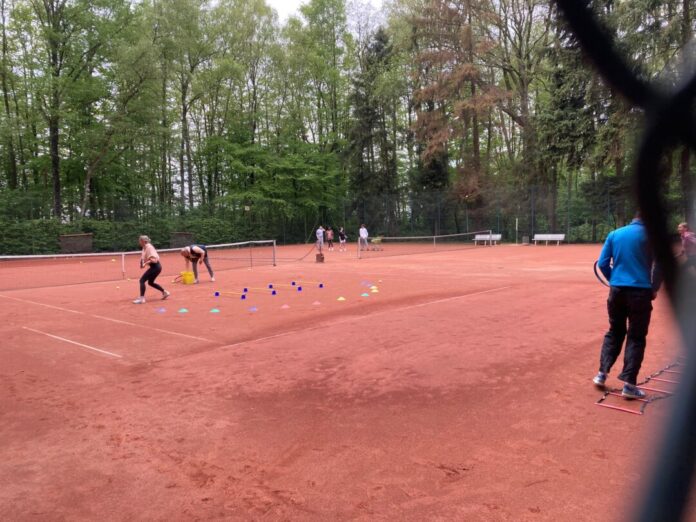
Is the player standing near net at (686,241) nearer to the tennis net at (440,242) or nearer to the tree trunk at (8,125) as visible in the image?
the tennis net at (440,242)

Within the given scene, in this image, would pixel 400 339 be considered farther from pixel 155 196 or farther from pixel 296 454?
pixel 155 196

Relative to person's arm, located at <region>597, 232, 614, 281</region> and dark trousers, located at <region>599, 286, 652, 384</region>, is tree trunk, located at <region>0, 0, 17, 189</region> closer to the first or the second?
person's arm, located at <region>597, 232, 614, 281</region>

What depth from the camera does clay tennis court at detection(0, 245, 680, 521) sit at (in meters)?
3.38

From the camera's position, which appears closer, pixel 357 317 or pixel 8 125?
pixel 357 317

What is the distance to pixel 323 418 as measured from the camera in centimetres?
477

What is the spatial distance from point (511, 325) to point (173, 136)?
3758 centimetres

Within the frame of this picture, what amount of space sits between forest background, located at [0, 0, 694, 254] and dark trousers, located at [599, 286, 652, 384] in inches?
903

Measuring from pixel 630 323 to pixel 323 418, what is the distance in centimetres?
312

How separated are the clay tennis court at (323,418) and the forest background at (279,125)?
22.0 metres

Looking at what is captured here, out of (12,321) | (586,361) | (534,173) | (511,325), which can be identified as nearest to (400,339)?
(511,325)

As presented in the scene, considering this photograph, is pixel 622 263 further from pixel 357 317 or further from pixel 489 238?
pixel 489 238

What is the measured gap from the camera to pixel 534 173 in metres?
35.8

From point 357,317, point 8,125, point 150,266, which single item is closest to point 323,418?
point 357,317

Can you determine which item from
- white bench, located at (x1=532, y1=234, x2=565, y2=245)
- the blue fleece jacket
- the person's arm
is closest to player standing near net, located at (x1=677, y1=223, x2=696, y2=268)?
the blue fleece jacket
